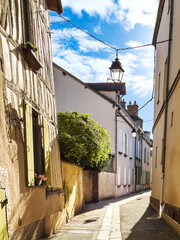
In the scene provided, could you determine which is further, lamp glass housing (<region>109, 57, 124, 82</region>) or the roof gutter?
the roof gutter

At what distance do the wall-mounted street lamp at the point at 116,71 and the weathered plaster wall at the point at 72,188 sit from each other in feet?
10.3

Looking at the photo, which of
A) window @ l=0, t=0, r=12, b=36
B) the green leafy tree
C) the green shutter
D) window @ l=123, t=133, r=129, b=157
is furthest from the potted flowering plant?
window @ l=123, t=133, r=129, b=157

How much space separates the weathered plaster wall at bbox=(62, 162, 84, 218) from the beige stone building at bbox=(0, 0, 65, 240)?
1.34 meters

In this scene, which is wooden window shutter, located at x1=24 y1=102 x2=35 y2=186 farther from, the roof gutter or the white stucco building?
the white stucco building

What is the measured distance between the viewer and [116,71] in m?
8.17

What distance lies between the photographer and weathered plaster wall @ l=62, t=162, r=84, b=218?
26.6 feet

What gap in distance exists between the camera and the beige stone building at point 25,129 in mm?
3680

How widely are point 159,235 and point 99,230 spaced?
142 cm

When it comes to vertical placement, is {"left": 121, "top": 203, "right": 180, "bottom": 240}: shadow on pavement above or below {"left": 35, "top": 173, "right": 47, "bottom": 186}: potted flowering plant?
below

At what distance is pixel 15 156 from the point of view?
4.03 m

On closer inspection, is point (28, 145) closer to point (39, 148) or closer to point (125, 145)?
point (39, 148)

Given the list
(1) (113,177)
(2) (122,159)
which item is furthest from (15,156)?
(2) (122,159)

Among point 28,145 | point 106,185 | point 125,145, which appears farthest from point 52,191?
point 125,145

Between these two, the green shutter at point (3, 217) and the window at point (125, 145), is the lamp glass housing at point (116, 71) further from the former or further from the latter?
the window at point (125, 145)
